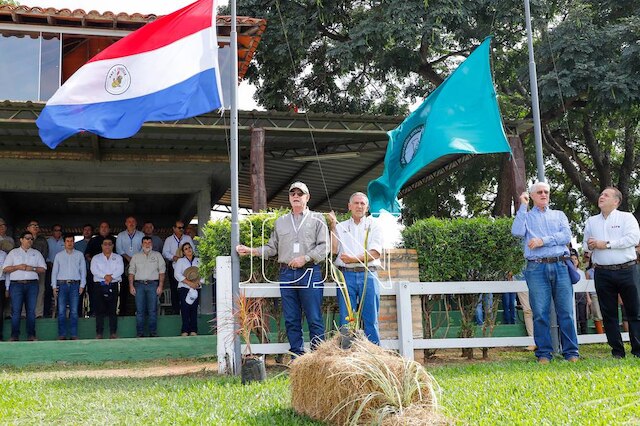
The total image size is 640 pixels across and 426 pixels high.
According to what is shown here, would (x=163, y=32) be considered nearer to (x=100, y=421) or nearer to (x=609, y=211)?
(x=100, y=421)

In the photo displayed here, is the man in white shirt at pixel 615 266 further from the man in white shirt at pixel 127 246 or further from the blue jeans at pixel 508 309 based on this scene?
the man in white shirt at pixel 127 246

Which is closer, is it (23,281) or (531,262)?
(531,262)

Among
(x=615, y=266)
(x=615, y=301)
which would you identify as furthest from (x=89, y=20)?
(x=615, y=301)

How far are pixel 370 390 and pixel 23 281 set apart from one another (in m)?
7.94

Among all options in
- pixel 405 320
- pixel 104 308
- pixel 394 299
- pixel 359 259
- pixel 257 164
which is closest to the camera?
pixel 359 259

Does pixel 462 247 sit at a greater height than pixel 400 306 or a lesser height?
greater

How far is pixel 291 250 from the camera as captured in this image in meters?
7.45

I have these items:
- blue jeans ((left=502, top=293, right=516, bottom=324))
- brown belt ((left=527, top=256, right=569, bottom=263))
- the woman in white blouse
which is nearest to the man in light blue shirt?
the woman in white blouse

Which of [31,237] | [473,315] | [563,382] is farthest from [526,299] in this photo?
[31,237]

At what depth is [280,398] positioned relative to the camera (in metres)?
5.51

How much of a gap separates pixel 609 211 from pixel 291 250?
11.7 feet

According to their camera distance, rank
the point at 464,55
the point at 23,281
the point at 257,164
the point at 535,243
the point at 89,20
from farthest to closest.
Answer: the point at 464,55, the point at 257,164, the point at 89,20, the point at 23,281, the point at 535,243

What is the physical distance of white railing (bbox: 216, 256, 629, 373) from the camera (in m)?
7.70

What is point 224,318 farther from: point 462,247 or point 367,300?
point 462,247
